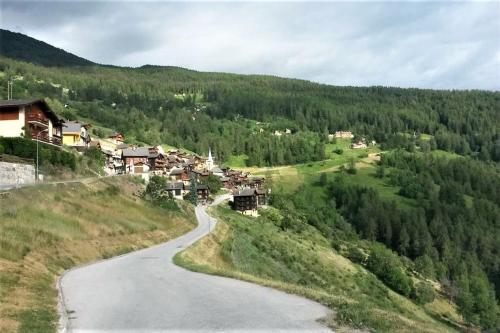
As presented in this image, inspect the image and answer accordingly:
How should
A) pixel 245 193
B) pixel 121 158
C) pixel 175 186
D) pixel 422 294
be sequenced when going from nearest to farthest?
pixel 422 294, pixel 175 186, pixel 245 193, pixel 121 158

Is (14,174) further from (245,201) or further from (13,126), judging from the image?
(245,201)

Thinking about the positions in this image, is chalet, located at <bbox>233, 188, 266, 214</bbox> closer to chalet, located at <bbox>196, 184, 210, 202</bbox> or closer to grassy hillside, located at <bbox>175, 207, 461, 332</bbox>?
grassy hillside, located at <bbox>175, 207, 461, 332</bbox>

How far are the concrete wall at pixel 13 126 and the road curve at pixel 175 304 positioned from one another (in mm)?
33783

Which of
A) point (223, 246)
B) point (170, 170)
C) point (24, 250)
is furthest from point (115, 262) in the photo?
point (170, 170)

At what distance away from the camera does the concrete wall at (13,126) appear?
171ft

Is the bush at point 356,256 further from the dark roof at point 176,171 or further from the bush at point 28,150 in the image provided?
the bush at point 28,150

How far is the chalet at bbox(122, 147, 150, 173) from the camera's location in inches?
4862

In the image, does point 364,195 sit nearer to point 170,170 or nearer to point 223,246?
point 170,170

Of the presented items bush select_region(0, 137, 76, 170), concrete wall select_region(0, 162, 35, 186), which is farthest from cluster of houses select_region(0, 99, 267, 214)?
concrete wall select_region(0, 162, 35, 186)

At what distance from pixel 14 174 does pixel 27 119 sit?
16.1m

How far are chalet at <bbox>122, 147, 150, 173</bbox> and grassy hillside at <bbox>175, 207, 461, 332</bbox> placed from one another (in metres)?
36.9

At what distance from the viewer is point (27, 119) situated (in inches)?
2140

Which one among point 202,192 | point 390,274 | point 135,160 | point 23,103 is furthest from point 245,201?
point 23,103

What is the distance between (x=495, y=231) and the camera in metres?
168
